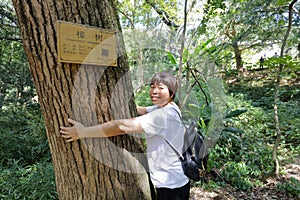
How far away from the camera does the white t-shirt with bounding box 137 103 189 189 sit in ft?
3.95

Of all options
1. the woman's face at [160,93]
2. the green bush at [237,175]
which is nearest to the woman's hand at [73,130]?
the woman's face at [160,93]

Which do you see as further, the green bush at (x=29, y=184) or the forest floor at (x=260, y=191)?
the forest floor at (x=260, y=191)

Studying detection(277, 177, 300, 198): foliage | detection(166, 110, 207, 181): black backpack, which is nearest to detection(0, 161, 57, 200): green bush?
detection(166, 110, 207, 181): black backpack

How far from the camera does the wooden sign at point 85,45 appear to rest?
3.01 ft

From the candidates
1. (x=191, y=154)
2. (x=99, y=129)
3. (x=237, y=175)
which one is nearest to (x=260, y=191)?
(x=237, y=175)

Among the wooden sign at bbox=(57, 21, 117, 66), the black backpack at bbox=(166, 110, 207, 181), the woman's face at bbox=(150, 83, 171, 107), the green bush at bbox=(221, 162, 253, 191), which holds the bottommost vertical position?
the green bush at bbox=(221, 162, 253, 191)

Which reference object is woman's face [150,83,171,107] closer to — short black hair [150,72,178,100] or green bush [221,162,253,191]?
short black hair [150,72,178,100]

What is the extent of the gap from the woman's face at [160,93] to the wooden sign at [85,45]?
0.31 m

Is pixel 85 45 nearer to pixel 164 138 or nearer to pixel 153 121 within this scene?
pixel 153 121

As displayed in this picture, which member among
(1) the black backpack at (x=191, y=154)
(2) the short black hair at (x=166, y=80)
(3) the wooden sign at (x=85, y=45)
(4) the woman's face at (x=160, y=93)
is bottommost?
(1) the black backpack at (x=191, y=154)

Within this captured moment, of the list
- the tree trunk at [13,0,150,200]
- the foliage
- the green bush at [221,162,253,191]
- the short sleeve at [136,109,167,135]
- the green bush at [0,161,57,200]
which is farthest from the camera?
the green bush at [221,162,253,191]

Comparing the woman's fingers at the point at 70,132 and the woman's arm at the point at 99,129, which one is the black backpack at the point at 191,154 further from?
the woman's fingers at the point at 70,132

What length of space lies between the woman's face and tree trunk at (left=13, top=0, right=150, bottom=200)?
15 centimetres

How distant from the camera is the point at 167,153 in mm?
1273
